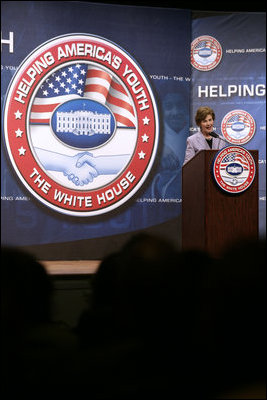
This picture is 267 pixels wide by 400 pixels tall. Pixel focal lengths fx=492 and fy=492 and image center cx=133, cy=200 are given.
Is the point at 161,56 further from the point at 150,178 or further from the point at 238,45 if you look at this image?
the point at 150,178

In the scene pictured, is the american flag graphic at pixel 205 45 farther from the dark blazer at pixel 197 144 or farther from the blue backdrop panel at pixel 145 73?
the dark blazer at pixel 197 144

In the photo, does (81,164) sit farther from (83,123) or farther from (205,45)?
(205,45)

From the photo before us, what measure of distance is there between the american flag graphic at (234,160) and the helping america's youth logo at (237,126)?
7.18ft

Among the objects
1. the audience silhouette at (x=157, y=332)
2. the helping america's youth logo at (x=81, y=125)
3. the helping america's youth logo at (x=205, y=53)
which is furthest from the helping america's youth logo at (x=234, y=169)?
the helping america's youth logo at (x=205, y=53)

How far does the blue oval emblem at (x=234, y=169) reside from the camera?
2230mm

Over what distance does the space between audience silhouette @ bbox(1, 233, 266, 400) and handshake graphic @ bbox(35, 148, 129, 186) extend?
3090 millimetres

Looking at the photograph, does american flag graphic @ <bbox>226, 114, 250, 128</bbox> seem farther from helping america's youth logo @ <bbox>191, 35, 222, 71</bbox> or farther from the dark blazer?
the dark blazer

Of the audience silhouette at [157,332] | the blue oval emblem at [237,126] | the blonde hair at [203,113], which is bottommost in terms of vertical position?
the audience silhouette at [157,332]

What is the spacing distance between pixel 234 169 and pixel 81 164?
1967 mm

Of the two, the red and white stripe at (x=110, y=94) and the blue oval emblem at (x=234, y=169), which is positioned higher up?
the red and white stripe at (x=110, y=94)

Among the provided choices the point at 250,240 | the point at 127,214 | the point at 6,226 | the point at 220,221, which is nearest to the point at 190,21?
the point at 127,214

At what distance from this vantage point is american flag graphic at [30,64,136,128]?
154 inches

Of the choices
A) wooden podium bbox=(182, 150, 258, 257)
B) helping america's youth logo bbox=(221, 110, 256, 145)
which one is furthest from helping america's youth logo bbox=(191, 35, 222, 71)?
wooden podium bbox=(182, 150, 258, 257)

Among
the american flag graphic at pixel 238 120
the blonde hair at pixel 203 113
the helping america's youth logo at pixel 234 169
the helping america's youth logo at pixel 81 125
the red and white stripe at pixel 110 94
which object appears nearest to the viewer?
the helping america's youth logo at pixel 234 169
